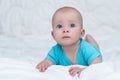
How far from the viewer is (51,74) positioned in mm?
1333

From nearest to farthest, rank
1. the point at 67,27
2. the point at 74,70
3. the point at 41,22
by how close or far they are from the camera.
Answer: the point at 74,70 < the point at 67,27 < the point at 41,22

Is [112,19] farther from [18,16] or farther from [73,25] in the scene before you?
[73,25]

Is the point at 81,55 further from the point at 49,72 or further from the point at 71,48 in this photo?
the point at 49,72

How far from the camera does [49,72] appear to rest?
1.37 m

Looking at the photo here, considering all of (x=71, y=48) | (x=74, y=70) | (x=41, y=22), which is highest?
(x=41, y=22)

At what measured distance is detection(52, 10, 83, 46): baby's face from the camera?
1518mm

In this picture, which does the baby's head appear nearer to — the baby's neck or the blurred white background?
the baby's neck

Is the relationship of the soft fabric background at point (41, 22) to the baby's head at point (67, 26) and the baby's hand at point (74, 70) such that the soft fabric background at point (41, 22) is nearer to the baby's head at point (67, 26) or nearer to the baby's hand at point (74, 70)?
the baby's head at point (67, 26)

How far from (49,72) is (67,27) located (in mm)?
235

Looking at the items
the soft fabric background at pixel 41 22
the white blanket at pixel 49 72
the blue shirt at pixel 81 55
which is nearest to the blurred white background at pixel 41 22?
the soft fabric background at pixel 41 22

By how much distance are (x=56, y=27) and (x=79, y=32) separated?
97 mm

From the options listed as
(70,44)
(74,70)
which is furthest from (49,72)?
(70,44)

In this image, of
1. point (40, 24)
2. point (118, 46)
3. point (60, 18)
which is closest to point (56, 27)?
point (60, 18)

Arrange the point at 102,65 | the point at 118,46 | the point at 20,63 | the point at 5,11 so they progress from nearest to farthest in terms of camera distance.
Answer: the point at 102,65
the point at 20,63
the point at 118,46
the point at 5,11
